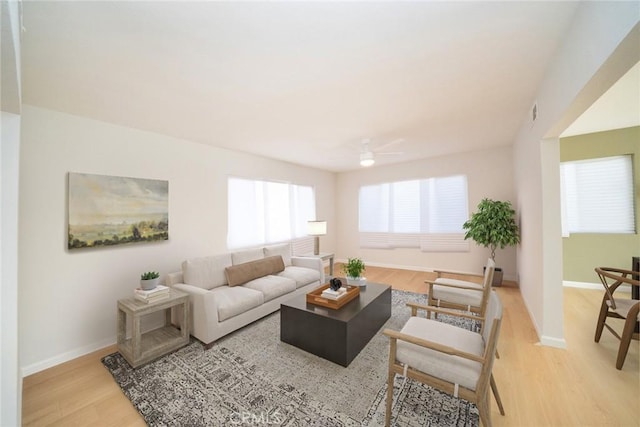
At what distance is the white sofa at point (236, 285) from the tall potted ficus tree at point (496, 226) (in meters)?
2.89

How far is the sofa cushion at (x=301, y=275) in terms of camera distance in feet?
12.1

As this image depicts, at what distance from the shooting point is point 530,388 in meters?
1.86

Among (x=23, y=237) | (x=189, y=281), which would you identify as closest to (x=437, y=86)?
(x=189, y=281)

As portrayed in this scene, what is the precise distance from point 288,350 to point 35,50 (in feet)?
9.99

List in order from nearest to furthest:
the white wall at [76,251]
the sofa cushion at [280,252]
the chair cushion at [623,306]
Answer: the chair cushion at [623,306]
the white wall at [76,251]
the sofa cushion at [280,252]

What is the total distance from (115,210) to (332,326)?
275cm

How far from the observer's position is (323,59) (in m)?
1.75

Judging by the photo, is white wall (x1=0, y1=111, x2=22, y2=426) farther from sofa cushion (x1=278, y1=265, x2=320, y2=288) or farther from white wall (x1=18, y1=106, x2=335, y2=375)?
sofa cushion (x1=278, y1=265, x2=320, y2=288)

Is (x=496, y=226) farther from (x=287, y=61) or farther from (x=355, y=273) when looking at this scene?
(x=287, y=61)

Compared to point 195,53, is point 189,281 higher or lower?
lower

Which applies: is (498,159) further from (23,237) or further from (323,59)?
(23,237)

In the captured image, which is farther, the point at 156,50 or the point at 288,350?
the point at 288,350

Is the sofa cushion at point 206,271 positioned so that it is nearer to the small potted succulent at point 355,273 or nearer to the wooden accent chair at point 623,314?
the small potted succulent at point 355,273
